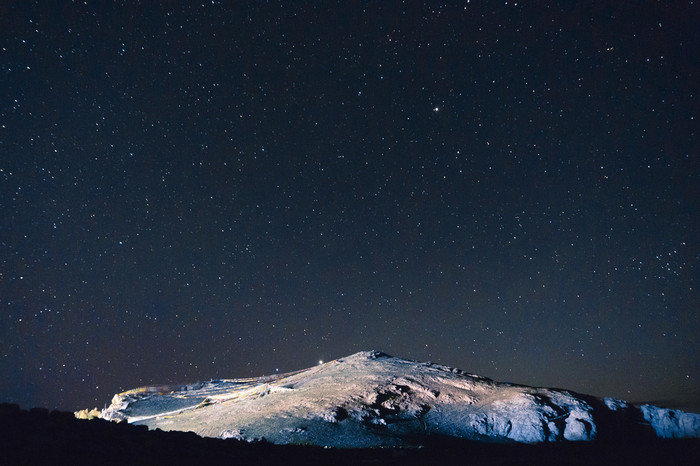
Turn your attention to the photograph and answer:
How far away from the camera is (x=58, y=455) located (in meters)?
5.45

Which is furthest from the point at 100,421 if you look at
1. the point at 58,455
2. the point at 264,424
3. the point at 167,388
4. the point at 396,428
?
the point at 167,388

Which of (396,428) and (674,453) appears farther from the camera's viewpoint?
(396,428)

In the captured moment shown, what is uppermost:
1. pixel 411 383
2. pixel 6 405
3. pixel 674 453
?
pixel 6 405

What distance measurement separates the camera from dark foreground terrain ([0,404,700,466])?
564cm

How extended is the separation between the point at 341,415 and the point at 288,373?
36.6 feet

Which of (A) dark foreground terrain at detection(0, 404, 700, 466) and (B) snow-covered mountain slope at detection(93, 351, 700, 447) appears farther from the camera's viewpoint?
(B) snow-covered mountain slope at detection(93, 351, 700, 447)

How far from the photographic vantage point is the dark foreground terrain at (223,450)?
564 centimetres

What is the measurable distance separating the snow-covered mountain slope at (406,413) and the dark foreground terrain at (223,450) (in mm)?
805

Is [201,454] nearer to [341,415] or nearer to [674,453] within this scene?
[341,415]

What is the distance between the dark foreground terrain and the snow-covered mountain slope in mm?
805

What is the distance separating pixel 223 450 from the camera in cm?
770

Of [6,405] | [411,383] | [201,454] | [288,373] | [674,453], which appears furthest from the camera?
[288,373]

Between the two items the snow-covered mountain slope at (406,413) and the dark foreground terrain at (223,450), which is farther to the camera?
the snow-covered mountain slope at (406,413)

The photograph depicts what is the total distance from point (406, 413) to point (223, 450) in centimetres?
793
